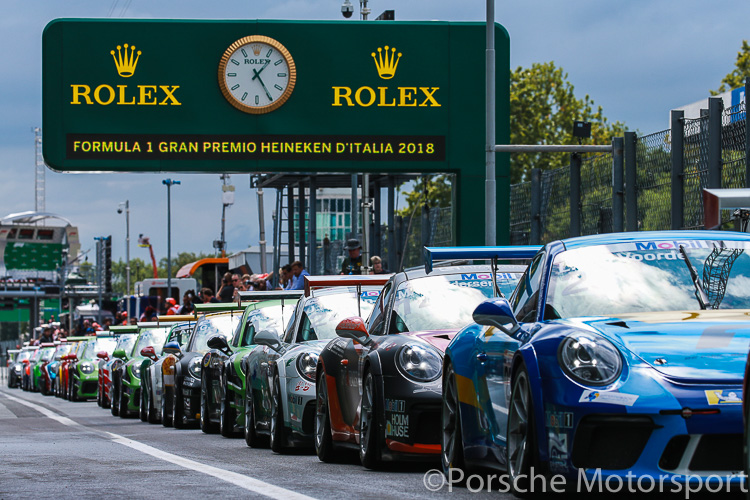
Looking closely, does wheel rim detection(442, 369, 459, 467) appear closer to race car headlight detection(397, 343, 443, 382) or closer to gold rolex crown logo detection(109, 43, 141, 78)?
race car headlight detection(397, 343, 443, 382)

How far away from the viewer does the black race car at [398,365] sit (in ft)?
31.3

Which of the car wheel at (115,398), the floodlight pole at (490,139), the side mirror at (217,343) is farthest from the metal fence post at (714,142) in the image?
the car wheel at (115,398)

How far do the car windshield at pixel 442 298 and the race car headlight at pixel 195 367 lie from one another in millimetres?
7475

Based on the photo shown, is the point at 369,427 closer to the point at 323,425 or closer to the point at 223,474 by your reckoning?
the point at 223,474

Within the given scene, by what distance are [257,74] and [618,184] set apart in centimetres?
694

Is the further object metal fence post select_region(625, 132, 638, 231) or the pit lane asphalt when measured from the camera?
metal fence post select_region(625, 132, 638, 231)

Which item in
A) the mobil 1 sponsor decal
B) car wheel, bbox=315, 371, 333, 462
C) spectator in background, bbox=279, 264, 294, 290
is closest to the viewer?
the mobil 1 sponsor decal

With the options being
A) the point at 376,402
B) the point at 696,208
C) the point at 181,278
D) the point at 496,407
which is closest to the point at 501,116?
the point at 696,208

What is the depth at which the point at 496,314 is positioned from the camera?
753cm

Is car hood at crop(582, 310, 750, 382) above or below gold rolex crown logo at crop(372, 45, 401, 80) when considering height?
below

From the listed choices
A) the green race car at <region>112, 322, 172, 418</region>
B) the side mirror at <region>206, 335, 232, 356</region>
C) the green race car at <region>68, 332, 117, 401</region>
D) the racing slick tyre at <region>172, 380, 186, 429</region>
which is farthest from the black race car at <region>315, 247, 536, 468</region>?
the green race car at <region>68, 332, 117, 401</region>

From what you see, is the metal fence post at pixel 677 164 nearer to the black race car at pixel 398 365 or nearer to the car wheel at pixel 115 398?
the black race car at pixel 398 365

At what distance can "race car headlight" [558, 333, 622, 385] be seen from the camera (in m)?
6.73

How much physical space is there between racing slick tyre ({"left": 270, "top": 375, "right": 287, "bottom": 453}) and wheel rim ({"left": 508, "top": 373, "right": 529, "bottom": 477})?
17.2ft
